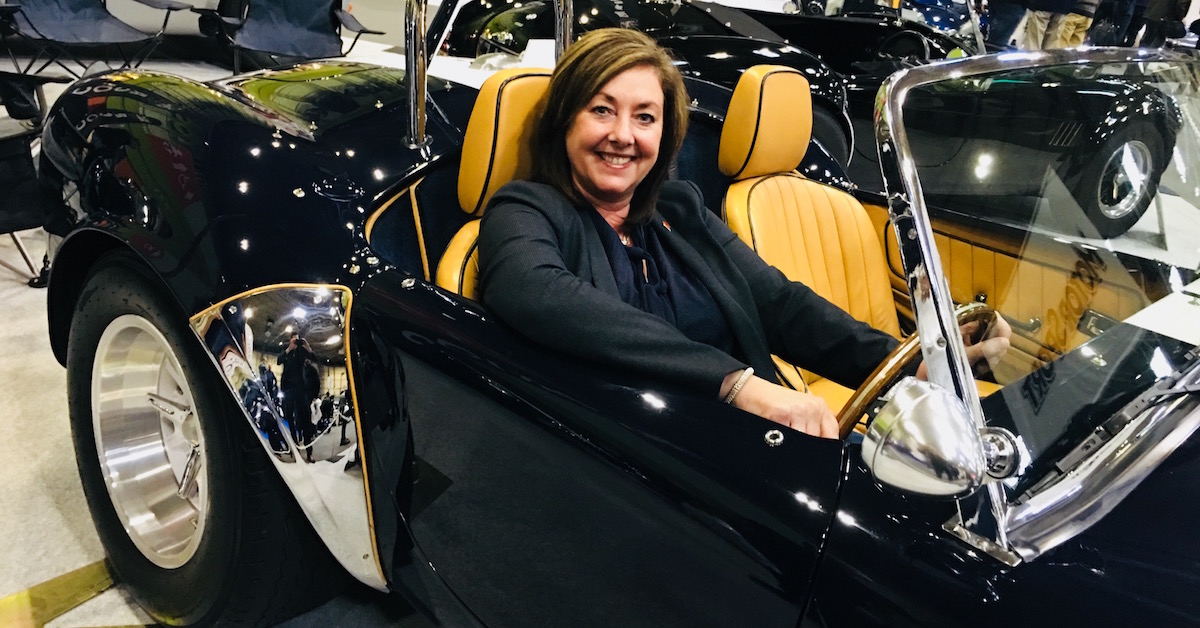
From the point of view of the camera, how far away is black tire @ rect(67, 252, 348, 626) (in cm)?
143

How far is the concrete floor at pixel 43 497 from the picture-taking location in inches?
66.8

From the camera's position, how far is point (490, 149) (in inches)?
61.4

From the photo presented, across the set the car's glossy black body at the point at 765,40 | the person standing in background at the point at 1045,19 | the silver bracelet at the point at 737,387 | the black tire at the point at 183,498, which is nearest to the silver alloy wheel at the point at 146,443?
the black tire at the point at 183,498

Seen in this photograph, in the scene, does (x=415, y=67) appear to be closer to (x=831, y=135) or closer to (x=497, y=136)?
(x=497, y=136)

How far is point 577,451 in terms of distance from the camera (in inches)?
41.7

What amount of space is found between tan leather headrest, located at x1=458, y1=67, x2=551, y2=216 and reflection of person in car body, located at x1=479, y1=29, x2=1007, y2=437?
0.14ft

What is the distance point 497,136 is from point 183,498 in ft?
3.11

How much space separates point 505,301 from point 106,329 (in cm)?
88

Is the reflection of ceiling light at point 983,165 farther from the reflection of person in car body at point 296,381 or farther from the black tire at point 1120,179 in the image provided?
the reflection of person in car body at point 296,381

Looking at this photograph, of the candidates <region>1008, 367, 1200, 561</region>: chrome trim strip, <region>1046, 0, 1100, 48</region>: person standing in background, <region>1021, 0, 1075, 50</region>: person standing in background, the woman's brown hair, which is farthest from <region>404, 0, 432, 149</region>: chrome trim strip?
<region>1046, 0, 1100, 48</region>: person standing in background

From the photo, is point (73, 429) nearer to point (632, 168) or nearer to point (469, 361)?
point (469, 361)

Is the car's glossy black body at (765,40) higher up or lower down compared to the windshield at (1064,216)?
lower down

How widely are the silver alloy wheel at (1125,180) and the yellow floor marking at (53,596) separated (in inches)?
76.9

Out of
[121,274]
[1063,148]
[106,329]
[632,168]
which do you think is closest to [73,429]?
[106,329]
